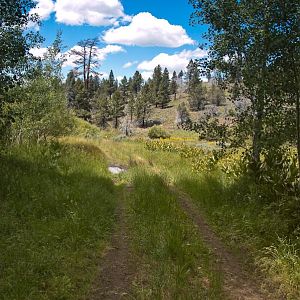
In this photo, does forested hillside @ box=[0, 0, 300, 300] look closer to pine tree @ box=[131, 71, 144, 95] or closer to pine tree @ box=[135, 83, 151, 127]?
pine tree @ box=[135, 83, 151, 127]

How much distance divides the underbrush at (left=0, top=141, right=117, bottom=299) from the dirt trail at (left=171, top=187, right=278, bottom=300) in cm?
220

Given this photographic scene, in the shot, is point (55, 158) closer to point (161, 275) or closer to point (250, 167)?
point (250, 167)

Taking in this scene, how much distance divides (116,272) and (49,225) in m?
A: 2.06

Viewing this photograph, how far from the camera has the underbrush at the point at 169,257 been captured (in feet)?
17.5

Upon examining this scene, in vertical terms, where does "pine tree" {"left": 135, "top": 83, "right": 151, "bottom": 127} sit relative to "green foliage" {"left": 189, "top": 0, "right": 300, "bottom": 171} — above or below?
above

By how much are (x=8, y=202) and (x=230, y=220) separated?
5290 millimetres

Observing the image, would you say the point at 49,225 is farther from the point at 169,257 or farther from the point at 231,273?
the point at 231,273

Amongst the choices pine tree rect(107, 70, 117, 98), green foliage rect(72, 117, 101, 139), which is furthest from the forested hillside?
pine tree rect(107, 70, 117, 98)

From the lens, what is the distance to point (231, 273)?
625cm

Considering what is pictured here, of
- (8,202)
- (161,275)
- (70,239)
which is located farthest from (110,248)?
(8,202)

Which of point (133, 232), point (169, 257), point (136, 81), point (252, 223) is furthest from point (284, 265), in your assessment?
point (136, 81)

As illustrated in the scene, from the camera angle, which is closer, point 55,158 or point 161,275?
point 161,275

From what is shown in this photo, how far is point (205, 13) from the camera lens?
10.7 metres

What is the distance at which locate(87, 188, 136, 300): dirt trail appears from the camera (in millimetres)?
5337
